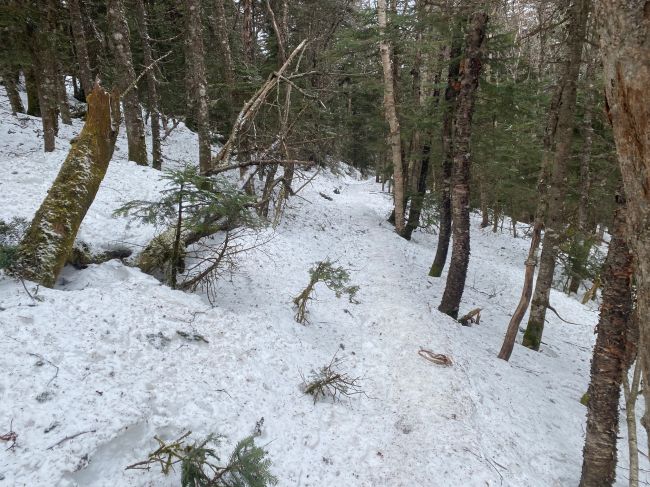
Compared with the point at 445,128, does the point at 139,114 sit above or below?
below

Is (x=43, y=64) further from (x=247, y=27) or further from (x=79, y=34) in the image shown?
(x=247, y=27)

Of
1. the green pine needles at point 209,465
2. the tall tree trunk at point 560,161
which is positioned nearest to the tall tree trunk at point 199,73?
the green pine needles at point 209,465

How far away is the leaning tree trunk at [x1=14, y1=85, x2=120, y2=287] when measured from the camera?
459cm

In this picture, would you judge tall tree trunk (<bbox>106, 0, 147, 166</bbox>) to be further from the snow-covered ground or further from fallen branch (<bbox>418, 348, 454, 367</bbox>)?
fallen branch (<bbox>418, 348, 454, 367</bbox>)

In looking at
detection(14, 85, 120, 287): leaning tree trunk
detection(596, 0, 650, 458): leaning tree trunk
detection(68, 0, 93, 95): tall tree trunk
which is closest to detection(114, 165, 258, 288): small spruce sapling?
detection(14, 85, 120, 287): leaning tree trunk

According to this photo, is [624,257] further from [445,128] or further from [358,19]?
[358,19]

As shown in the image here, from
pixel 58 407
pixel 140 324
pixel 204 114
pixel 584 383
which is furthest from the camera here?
pixel 204 114

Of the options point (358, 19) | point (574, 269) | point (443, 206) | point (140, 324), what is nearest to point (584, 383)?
point (574, 269)

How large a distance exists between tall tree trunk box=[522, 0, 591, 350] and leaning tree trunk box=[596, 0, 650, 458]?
630 centimetres

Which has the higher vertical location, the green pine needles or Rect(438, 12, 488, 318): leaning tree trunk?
Rect(438, 12, 488, 318): leaning tree trunk

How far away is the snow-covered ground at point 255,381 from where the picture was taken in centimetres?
332

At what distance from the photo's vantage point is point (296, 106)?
13.1m

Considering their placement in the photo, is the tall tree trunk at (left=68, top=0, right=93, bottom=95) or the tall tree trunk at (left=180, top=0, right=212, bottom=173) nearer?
the tall tree trunk at (left=180, top=0, right=212, bottom=173)

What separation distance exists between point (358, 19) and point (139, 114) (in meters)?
9.00
